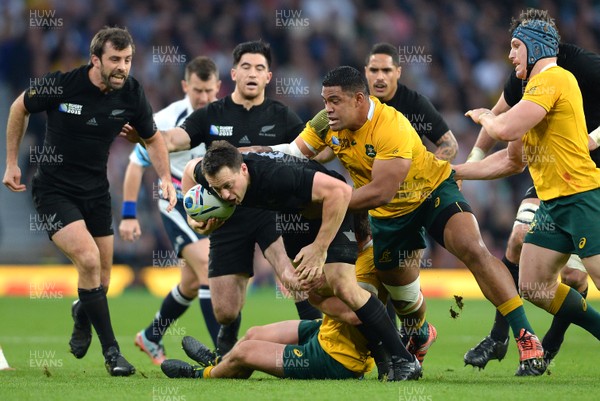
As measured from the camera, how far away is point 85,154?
8.41 meters

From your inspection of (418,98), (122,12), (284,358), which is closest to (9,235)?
(122,12)

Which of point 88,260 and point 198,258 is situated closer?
point 88,260

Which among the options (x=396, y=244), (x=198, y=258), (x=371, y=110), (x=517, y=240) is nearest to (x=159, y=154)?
(x=198, y=258)

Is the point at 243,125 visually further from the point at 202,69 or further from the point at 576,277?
the point at 576,277

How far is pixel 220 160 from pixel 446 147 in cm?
335

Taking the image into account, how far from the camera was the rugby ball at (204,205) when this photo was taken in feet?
22.4

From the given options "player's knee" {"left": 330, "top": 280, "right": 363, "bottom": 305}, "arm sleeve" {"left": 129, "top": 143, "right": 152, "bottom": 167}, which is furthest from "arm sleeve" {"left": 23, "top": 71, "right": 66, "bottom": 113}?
"player's knee" {"left": 330, "top": 280, "right": 363, "bottom": 305}

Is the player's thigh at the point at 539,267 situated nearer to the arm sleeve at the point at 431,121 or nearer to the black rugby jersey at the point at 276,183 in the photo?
the black rugby jersey at the point at 276,183

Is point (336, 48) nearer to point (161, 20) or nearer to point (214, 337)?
point (161, 20)

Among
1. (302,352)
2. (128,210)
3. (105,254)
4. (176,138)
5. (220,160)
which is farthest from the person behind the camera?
(128,210)

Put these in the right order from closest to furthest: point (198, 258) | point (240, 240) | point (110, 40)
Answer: point (110, 40) < point (240, 240) < point (198, 258)

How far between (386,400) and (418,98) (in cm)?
418

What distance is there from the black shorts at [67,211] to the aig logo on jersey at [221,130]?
1115 mm

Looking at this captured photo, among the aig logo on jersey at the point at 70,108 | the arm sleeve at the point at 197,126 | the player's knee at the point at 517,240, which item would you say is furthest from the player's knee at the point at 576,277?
the aig logo on jersey at the point at 70,108
